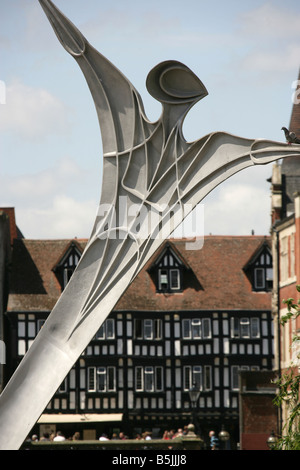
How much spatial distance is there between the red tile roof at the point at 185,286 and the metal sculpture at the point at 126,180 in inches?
1251

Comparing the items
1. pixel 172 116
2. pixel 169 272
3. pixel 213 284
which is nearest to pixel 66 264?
pixel 169 272

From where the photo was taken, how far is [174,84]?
18.8 meters

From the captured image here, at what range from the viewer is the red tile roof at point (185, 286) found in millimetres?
50938

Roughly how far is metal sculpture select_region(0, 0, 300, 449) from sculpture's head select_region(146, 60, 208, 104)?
19 millimetres

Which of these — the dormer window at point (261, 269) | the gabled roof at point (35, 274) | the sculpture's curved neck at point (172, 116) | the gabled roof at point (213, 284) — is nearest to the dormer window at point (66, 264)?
the gabled roof at point (35, 274)

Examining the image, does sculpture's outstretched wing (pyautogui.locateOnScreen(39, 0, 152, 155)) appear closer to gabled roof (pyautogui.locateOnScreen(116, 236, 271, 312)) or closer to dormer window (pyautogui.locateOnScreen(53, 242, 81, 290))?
gabled roof (pyautogui.locateOnScreen(116, 236, 271, 312))

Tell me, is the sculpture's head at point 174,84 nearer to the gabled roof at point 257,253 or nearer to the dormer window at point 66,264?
the dormer window at point 66,264

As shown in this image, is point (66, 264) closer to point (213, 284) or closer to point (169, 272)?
point (169, 272)

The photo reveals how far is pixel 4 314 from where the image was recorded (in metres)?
50.6

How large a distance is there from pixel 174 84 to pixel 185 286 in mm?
34078

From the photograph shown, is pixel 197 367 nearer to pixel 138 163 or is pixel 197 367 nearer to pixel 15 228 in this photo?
pixel 15 228

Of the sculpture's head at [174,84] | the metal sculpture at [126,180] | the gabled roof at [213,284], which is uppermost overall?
the gabled roof at [213,284]

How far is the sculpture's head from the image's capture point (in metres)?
18.7
